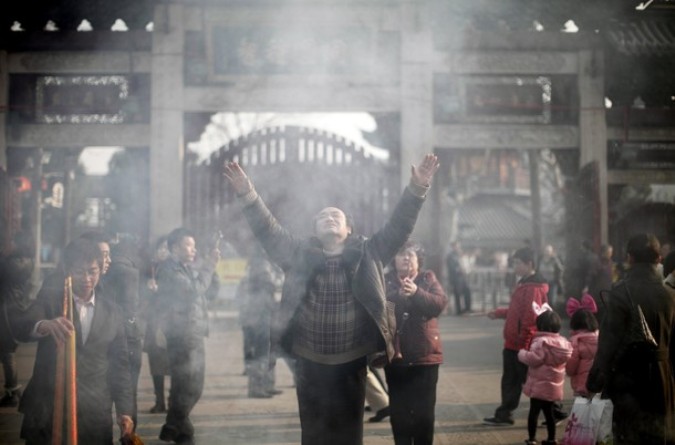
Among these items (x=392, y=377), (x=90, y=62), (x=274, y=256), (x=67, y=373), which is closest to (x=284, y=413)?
(x=392, y=377)

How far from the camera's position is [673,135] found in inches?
381

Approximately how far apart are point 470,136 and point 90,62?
15.6 ft

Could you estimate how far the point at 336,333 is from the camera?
10.2 feet

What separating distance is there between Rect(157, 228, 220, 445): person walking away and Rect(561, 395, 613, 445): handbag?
218cm

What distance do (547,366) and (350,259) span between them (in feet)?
6.38

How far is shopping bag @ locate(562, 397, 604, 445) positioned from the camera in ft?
12.1

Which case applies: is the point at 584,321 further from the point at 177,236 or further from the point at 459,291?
the point at 459,291

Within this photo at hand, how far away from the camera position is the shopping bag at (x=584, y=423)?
3695mm

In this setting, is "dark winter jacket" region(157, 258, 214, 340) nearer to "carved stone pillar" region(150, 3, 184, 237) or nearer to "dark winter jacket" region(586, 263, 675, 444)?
"dark winter jacket" region(586, 263, 675, 444)

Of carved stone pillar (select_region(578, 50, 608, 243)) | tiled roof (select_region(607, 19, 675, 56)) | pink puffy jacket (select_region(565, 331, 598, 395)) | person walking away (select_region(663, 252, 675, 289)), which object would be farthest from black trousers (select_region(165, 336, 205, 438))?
tiled roof (select_region(607, 19, 675, 56))

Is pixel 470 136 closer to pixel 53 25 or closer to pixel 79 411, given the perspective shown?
pixel 53 25

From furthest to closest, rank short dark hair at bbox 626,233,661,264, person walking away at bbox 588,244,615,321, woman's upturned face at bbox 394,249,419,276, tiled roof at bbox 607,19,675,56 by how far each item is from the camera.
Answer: tiled roof at bbox 607,19,675,56 → person walking away at bbox 588,244,615,321 → woman's upturned face at bbox 394,249,419,276 → short dark hair at bbox 626,233,661,264

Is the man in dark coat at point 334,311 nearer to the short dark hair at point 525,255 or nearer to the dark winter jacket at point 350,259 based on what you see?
the dark winter jacket at point 350,259

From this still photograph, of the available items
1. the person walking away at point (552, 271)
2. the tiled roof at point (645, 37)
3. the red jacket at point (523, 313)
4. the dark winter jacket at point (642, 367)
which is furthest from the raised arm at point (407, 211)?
the person walking away at point (552, 271)
